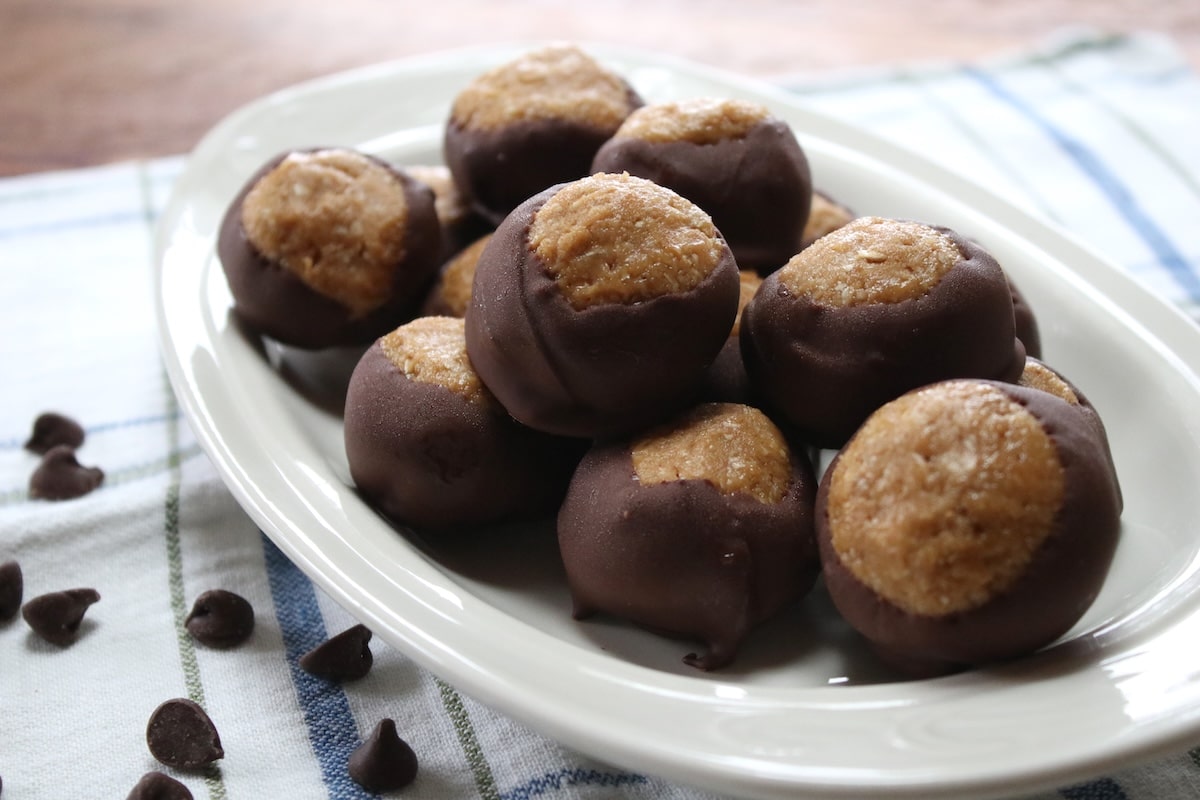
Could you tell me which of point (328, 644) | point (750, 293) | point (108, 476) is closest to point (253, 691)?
point (328, 644)

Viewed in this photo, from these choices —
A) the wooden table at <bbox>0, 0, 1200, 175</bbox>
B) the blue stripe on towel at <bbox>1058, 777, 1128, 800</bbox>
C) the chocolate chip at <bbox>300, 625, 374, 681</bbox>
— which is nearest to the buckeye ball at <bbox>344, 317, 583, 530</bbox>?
the chocolate chip at <bbox>300, 625, 374, 681</bbox>

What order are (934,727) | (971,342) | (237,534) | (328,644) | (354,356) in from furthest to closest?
(354,356), (237,534), (328,644), (971,342), (934,727)

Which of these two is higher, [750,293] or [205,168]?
[750,293]

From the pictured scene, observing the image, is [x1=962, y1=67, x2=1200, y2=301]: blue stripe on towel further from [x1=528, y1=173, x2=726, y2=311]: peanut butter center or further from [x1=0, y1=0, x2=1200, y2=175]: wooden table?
[x1=528, y1=173, x2=726, y2=311]: peanut butter center

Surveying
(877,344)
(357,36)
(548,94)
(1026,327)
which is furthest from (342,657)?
(357,36)

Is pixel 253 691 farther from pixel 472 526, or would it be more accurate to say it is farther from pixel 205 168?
pixel 205 168
